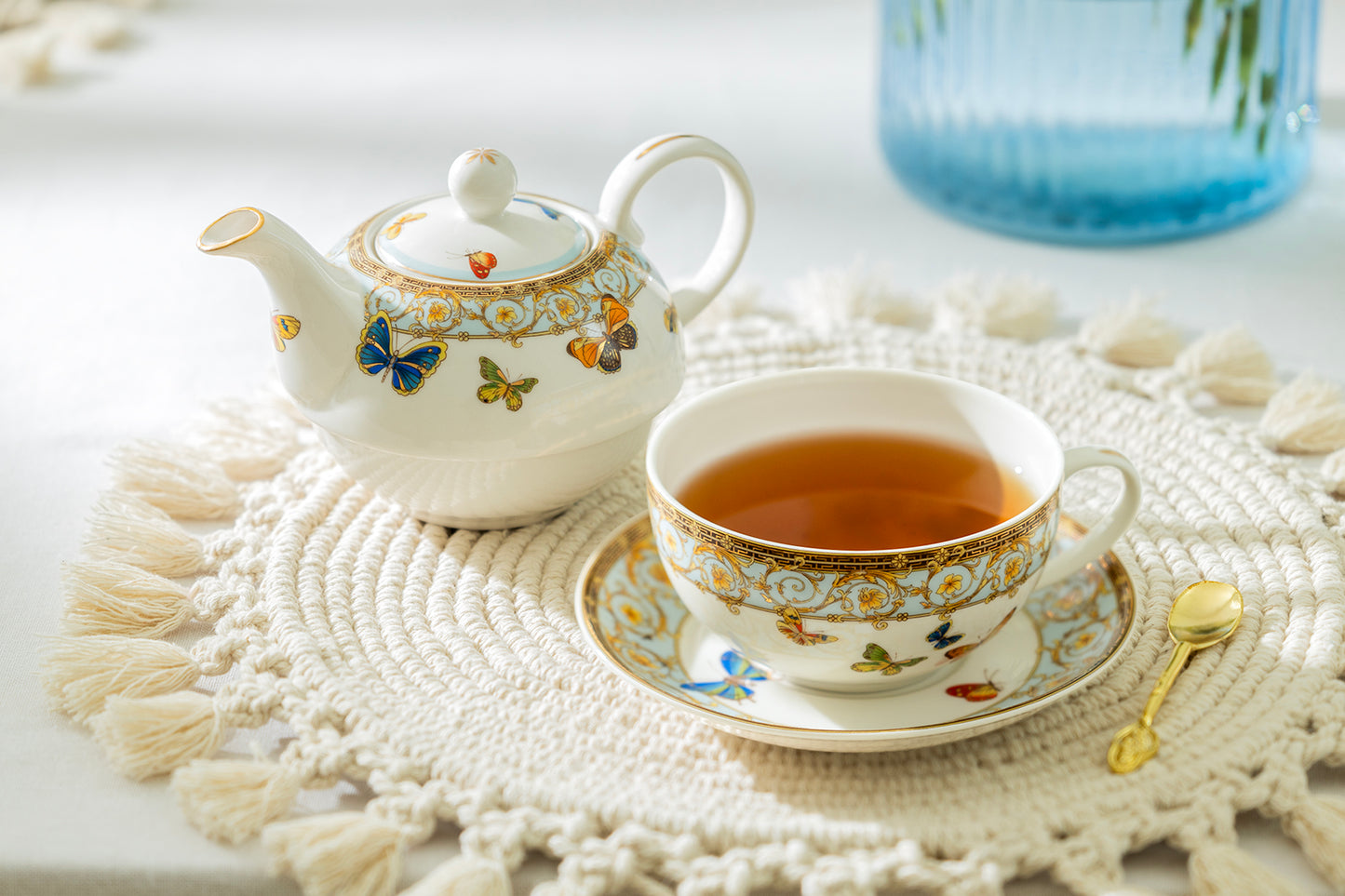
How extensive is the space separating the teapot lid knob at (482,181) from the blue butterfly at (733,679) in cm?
24

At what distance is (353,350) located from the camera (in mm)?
595

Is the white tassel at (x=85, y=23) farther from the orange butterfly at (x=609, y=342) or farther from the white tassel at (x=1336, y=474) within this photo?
the white tassel at (x=1336, y=474)

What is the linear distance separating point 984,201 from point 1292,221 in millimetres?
257

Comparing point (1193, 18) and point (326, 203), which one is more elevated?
point (1193, 18)

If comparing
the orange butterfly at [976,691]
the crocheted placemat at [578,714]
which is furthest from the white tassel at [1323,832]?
the orange butterfly at [976,691]

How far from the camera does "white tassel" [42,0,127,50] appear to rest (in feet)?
5.08

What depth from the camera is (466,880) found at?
0.45m

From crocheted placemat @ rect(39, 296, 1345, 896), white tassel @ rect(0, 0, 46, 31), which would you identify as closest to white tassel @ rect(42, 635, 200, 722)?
crocheted placemat @ rect(39, 296, 1345, 896)

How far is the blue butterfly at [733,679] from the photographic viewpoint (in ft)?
1.78

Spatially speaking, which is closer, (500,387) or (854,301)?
(500,387)

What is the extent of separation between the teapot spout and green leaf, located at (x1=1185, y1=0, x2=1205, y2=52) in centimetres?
64

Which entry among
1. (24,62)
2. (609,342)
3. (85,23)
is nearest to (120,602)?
(609,342)

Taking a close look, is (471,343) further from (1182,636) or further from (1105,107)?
(1105,107)

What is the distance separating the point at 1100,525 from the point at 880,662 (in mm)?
135
